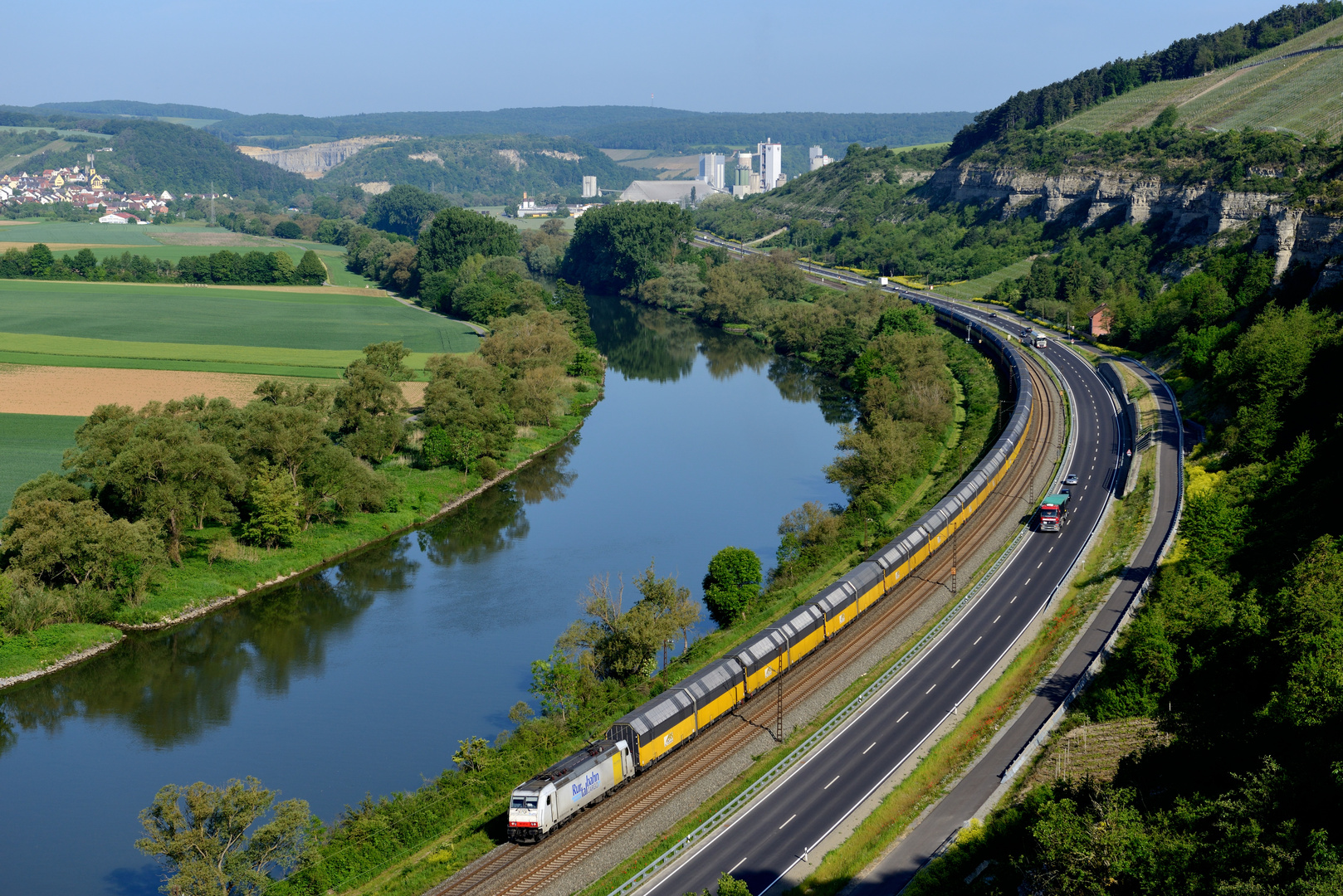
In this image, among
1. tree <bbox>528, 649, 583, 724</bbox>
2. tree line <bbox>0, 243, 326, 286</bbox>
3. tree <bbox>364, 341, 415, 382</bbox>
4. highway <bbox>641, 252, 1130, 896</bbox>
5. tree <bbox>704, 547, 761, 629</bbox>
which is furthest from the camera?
tree line <bbox>0, 243, 326, 286</bbox>

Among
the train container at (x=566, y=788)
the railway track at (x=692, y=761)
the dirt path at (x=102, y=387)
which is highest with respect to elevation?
the dirt path at (x=102, y=387)

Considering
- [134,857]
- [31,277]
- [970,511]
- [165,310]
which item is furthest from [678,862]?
[31,277]

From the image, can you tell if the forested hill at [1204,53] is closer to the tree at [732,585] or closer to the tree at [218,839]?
the tree at [732,585]

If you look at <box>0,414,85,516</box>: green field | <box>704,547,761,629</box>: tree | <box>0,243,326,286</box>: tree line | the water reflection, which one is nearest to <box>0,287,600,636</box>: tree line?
<box>0,414,85,516</box>: green field

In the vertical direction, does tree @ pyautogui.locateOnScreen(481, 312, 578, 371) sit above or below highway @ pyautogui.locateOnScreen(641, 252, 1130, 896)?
above

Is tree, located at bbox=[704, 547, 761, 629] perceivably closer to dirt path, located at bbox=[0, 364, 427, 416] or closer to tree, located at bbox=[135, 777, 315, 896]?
tree, located at bbox=[135, 777, 315, 896]

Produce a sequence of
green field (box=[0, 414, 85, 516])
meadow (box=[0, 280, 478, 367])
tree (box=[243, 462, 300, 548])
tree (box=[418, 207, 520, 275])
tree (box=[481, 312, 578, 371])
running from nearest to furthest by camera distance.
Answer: tree (box=[243, 462, 300, 548]) → green field (box=[0, 414, 85, 516]) → tree (box=[481, 312, 578, 371]) → meadow (box=[0, 280, 478, 367]) → tree (box=[418, 207, 520, 275])

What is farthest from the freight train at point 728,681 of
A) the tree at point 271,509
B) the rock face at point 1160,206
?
the rock face at point 1160,206
